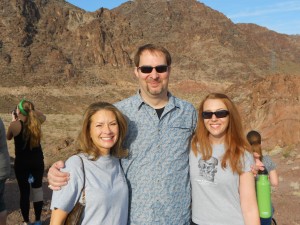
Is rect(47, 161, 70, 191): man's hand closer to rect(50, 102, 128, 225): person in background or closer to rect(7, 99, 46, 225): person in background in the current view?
rect(50, 102, 128, 225): person in background

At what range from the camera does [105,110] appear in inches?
96.9

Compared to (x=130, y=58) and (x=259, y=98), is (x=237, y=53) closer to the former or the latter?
(x=130, y=58)

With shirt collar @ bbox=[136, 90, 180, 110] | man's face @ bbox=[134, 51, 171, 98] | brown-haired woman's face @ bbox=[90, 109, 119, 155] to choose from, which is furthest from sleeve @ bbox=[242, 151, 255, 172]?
brown-haired woman's face @ bbox=[90, 109, 119, 155]

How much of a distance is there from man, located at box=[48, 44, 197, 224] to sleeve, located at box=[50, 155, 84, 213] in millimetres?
376

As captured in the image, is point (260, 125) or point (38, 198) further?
point (260, 125)

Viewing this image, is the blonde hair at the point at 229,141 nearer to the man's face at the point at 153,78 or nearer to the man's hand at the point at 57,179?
the man's face at the point at 153,78

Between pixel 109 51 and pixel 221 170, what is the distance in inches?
2322

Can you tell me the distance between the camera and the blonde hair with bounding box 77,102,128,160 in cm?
242

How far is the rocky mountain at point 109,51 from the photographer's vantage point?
4725 cm

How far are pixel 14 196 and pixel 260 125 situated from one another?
31.1ft

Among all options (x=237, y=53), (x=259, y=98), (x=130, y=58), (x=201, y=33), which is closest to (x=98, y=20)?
(x=130, y=58)

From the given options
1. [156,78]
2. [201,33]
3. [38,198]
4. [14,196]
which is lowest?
[14,196]

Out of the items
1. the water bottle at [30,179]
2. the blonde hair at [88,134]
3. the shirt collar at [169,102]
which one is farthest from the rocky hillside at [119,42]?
the blonde hair at [88,134]

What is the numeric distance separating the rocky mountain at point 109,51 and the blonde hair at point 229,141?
18.4 metres
